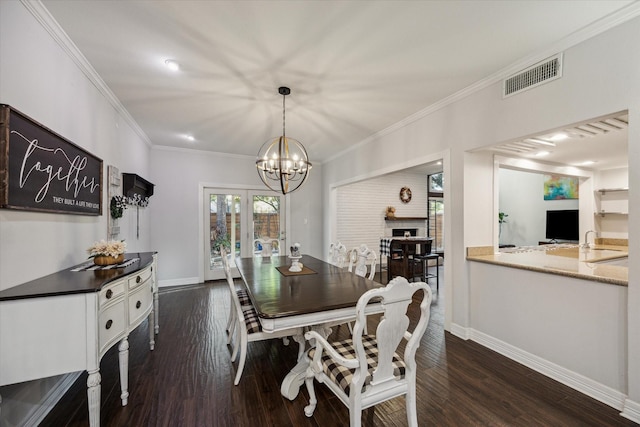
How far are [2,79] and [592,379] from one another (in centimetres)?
442

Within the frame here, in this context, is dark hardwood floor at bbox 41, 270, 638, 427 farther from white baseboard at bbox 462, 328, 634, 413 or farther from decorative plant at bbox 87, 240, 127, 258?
decorative plant at bbox 87, 240, 127, 258

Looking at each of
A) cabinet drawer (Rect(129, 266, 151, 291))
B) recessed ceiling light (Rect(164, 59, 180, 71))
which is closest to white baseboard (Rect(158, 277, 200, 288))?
cabinet drawer (Rect(129, 266, 151, 291))

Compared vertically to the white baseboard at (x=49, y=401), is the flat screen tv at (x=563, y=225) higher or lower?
higher

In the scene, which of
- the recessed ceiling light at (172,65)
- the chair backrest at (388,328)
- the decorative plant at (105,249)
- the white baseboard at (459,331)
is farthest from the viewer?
the white baseboard at (459,331)

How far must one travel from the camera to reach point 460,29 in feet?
6.50

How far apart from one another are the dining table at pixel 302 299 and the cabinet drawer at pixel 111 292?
85 cm

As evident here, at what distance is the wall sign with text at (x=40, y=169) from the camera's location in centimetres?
Result: 148

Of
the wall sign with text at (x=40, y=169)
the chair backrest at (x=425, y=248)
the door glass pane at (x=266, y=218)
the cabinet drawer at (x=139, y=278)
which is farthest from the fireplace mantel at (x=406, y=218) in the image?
the wall sign with text at (x=40, y=169)

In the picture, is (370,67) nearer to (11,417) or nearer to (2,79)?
(2,79)

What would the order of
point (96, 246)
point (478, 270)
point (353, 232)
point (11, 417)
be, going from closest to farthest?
1. point (11, 417)
2. point (96, 246)
3. point (478, 270)
4. point (353, 232)

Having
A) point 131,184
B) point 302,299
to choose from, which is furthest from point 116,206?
point 302,299

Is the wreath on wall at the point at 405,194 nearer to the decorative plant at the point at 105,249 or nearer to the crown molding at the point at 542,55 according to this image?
the crown molding at the point at 542,55

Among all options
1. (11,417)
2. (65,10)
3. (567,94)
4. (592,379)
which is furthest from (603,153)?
(11,417)

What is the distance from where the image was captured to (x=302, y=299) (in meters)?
1.86
